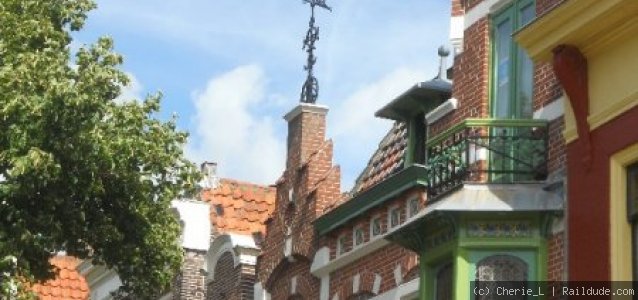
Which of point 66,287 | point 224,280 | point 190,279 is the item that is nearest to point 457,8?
point 224,280

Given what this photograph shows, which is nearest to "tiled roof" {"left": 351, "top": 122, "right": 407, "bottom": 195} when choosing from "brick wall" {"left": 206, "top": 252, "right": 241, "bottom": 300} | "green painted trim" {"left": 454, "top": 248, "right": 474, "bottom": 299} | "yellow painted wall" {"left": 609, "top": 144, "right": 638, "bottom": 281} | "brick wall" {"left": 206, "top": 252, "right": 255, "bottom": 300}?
"brick wall" {"left": 206, "top": 252, "right": 255, "bottom": 300}

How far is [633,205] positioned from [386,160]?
923cm

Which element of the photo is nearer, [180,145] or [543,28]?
[543,28]

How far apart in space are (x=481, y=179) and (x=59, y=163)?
623 cm

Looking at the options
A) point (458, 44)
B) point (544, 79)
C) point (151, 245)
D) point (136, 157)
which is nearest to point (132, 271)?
point (151, 245)

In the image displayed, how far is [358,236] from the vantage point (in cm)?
2422

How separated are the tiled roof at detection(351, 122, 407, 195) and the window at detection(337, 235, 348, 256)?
2.55 feet

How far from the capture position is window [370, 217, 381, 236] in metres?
23.6

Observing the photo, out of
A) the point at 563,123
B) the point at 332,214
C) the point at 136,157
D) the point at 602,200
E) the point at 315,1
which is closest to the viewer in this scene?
the point at 602,200

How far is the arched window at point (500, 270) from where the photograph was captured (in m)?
18.4

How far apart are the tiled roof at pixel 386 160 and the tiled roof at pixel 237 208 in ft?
15.8

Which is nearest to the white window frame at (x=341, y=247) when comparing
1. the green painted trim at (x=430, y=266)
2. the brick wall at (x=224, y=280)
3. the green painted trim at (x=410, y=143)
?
the green painted trim at (x=410, y=143)

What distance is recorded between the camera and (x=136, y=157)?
2297 centimetres

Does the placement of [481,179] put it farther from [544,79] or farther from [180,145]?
[180,145]
